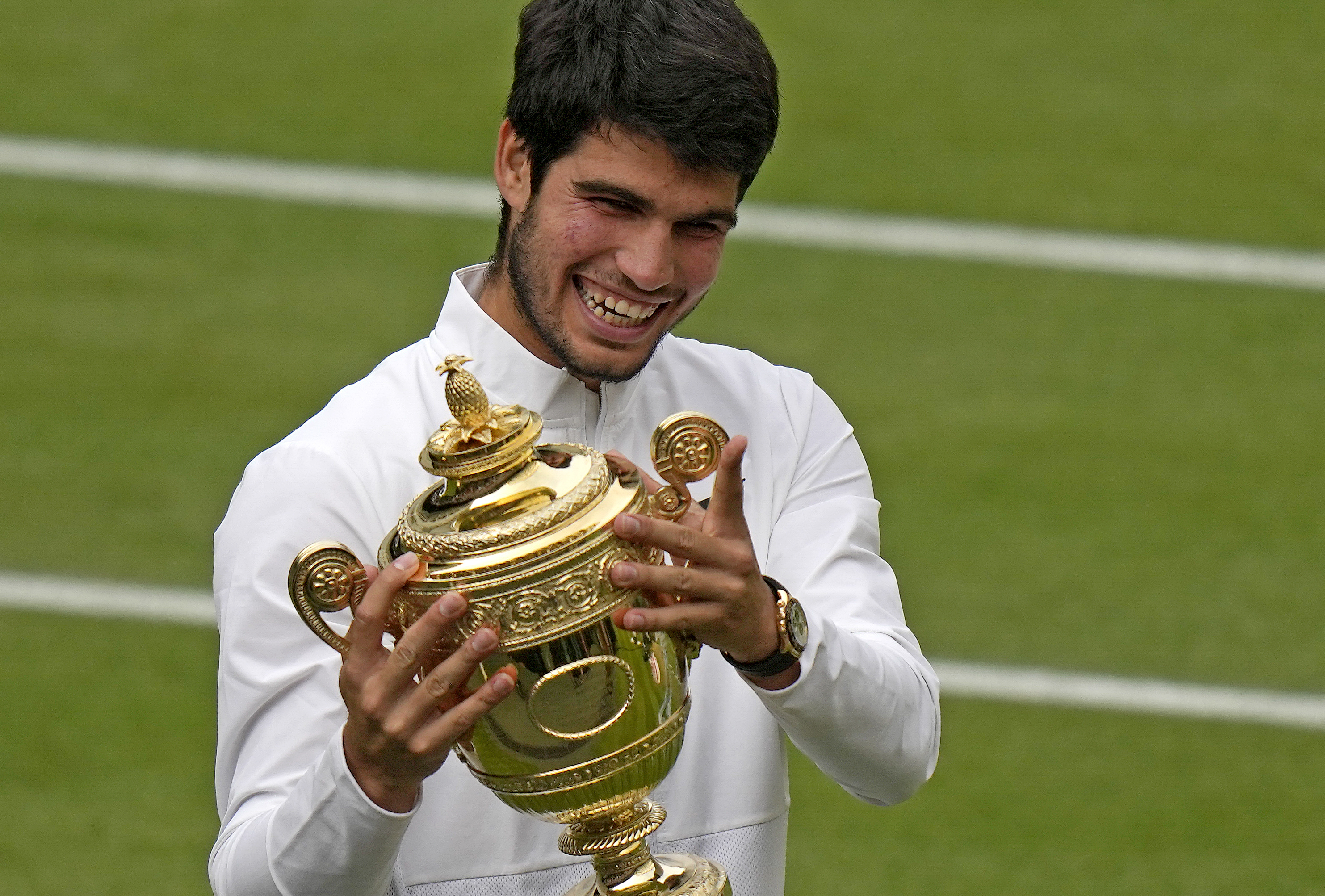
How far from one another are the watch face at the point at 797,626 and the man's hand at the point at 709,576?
0.12 feet

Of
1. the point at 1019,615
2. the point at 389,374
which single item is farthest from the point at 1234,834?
the point at 389,374

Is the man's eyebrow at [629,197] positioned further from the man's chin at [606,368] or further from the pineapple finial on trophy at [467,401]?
the pineapple finial on trophy at [467,401]

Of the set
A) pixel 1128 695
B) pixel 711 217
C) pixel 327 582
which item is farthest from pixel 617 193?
pixel 1128 695

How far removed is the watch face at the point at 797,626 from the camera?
290cm

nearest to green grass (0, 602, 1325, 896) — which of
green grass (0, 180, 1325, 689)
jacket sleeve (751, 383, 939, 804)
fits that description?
green grass (0, 180, 1325, 689)

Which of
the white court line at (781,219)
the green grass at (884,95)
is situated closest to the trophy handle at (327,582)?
the white court line at (781,219)

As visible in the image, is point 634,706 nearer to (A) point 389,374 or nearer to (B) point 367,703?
(B) point 367,703

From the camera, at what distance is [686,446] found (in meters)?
2.84

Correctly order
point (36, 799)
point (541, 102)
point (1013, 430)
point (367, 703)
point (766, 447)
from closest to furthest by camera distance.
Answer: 1. point (367, 703)
2. point (541, 102)
3. point (766, 447)
4. point (36, 799)
5. point (1013, 430)

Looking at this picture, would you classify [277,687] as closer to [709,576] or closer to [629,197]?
[709,576]

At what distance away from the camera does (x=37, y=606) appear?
7.67 m

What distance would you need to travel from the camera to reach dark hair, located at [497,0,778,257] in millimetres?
3188

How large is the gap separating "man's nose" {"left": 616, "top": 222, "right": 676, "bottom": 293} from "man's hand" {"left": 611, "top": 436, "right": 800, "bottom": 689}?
46 centimetres

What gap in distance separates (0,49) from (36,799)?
523 centimetres
